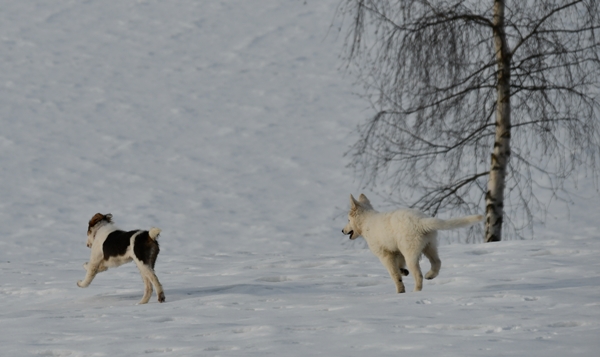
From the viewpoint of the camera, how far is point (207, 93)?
26.7m

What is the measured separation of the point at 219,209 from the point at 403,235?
12186 mm

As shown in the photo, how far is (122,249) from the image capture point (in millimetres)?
9648

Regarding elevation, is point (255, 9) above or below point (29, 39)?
above

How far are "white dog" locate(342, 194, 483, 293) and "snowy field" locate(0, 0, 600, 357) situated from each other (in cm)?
39

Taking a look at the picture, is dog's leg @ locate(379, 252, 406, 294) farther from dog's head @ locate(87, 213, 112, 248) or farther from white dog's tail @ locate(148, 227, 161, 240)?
dog's head @ locate(87, 213, 112, 248)

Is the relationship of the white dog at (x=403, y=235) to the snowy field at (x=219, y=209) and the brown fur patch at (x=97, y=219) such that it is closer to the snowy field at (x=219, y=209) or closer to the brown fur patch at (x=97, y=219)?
the snowy field at (x=219, y=209)

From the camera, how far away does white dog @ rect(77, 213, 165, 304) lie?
9430 millimetres

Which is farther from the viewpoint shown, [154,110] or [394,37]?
[154,110]

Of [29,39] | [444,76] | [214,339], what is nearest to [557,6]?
[444,76]

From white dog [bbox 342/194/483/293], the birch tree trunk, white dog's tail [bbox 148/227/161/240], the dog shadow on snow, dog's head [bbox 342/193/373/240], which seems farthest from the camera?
the birch tree trunk

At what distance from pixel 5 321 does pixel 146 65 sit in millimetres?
20727

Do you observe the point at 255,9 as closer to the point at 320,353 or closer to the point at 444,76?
the point at 444,76

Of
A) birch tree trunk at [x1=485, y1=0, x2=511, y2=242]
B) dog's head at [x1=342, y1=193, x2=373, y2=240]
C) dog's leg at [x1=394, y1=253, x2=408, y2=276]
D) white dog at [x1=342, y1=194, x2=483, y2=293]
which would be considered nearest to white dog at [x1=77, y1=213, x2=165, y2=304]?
dog's head at [x1=342, y1=193, x2=373, y2=240]

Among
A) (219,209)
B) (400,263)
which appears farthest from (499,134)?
(219,209)
